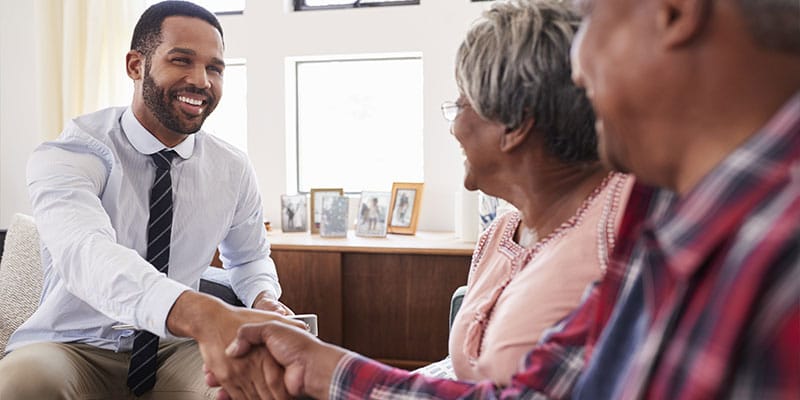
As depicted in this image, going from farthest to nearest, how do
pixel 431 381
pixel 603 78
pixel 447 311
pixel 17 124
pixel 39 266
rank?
1. pixel 17 124
2. pixel 447 311
3. pixel 39 266
4. pixel 431 381
5. pixel 603 78

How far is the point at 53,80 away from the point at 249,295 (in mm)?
1796

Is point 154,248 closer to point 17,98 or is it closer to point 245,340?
point 245,340

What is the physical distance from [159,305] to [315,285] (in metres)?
1.37

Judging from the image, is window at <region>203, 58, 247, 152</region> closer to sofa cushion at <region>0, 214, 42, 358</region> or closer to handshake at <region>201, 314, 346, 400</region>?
sofa cushion at <region>0, 214, 42, 358</region>

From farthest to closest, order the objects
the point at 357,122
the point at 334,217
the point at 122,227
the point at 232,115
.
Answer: the point at 232,115, the point at 357,122, the point at 334,217, the point at 122,227

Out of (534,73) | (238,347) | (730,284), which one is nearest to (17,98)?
(238,347)

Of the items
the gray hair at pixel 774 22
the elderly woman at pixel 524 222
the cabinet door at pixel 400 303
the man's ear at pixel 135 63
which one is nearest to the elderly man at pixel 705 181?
the gray hair at pixel 774 22

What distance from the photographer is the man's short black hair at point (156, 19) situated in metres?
2.27

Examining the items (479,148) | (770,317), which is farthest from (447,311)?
(770,317)

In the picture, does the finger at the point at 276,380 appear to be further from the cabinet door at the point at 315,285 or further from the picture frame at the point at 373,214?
the picture frame at the point at 373,214

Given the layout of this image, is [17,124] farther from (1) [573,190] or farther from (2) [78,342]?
(1) [573,190]

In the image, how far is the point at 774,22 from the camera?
0.66 meters

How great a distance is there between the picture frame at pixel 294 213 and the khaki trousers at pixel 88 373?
1182 millimetres

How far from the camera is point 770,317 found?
0.59 metres
